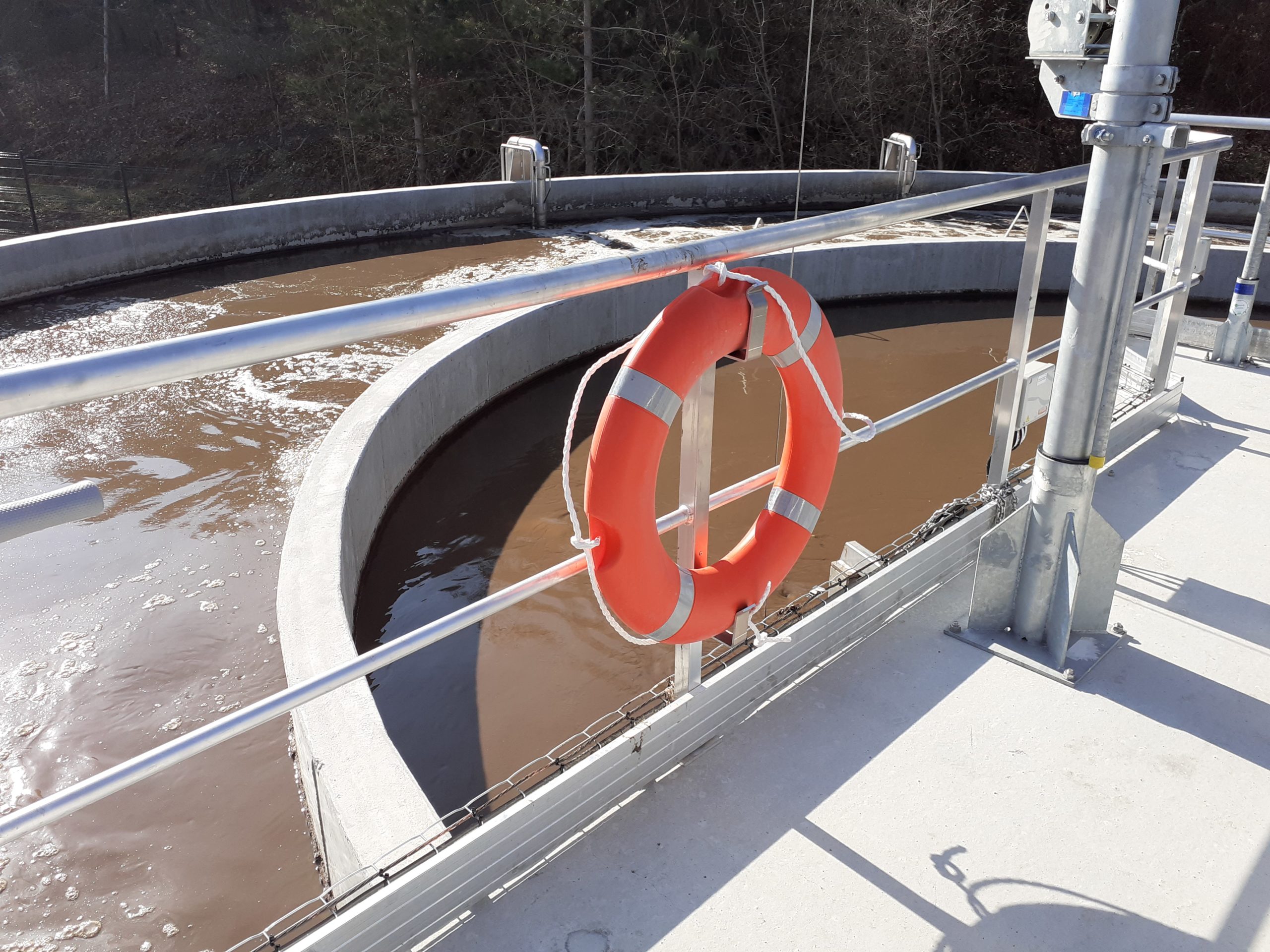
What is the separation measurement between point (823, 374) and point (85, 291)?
6634 mm

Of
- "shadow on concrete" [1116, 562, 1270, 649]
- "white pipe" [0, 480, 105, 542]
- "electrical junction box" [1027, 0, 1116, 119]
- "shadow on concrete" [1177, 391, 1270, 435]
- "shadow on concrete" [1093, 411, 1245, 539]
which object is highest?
"electrical junction box" [1027, 0, 1116, 119]

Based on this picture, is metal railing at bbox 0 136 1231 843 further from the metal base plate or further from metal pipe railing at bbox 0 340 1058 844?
the metal base plate

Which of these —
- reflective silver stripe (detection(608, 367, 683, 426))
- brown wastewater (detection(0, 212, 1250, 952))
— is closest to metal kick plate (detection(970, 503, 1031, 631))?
reflective silver stripe (detection(608, 367, 683, 426))

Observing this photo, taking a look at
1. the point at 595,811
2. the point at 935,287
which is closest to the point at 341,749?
the point at 595,811

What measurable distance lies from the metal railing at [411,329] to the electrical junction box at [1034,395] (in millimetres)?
268

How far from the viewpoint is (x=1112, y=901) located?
1458 mm

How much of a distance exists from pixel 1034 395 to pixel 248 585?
2.57 meters

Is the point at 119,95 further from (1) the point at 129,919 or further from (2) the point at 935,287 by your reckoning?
(1) the point at 129,919

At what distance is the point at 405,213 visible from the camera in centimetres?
806

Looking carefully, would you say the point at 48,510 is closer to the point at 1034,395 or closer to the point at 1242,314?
the point at 1034,395

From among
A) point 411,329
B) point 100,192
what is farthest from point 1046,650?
point 100,192

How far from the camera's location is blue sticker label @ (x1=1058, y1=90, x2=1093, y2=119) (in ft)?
5.75

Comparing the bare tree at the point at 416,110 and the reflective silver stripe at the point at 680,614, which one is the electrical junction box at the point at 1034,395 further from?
the bare tree at the point at 416,110

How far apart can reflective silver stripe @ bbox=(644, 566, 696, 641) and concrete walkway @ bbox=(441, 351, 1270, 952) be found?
0.31 meters
